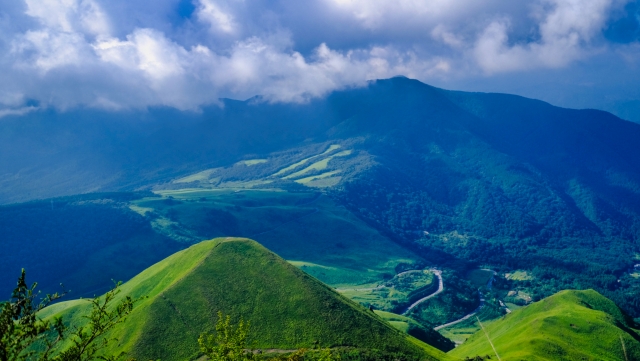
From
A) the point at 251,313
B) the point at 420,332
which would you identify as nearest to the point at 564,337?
the point at 420,332

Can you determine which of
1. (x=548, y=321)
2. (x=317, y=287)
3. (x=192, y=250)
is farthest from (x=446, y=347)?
(x=192, y=250)

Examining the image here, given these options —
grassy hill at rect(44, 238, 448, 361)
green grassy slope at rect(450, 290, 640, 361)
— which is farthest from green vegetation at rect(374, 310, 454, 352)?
grassy hill at rect(44, 238, 448, 361)

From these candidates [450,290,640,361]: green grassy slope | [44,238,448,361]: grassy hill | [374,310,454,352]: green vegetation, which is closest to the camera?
[44,238,448,361]: grassy hill

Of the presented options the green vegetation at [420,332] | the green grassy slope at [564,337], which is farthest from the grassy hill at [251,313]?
the green vegetation at [420,332]

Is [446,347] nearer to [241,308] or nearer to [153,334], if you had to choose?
[241,308]

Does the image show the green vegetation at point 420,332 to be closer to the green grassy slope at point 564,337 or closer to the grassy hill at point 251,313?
the green grassy slope at point 564,337

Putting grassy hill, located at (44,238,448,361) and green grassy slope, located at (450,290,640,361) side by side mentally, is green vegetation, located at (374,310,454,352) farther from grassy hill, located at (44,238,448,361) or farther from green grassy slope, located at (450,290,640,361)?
grassy hill, located at (44,238,448,361)
